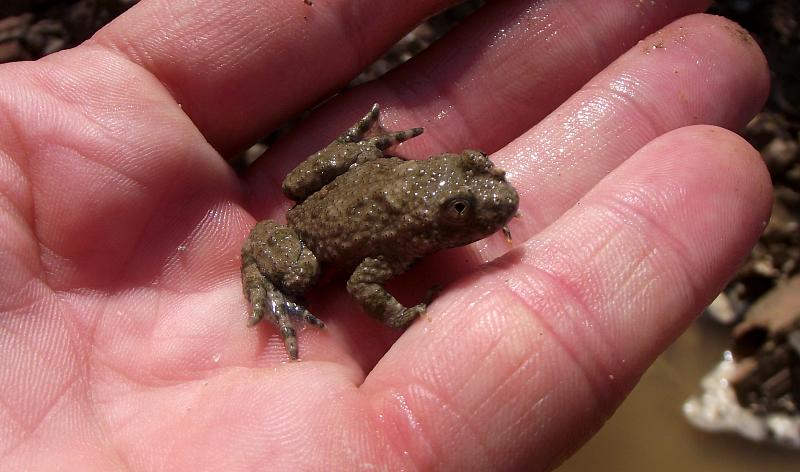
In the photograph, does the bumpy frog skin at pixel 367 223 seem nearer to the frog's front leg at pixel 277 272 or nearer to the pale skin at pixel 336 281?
the frog's front leg at pixel 277 272

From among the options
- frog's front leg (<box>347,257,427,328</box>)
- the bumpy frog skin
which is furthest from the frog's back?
frog's front leg (<box>347,257,427,328</box>)

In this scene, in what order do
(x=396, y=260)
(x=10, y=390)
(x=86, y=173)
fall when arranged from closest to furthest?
1. (x=10, y=390)
2. (x=86, y=173)
3. (x=396, y=260)

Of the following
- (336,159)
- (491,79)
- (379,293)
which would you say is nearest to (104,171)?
(336,159)

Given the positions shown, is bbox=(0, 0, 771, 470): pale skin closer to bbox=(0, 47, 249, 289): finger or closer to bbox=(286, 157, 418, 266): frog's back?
bbox=(0, 47, 249, 289): finger

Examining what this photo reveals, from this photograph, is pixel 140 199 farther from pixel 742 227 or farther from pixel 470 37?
pixel 742 227

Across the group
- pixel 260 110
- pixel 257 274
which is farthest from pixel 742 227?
pixel 260 110

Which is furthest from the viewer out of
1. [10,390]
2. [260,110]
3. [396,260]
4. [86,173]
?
[260,110]
